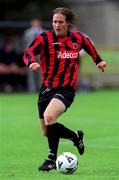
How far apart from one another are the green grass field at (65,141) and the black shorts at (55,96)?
824 millimetres

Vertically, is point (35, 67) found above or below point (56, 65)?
above

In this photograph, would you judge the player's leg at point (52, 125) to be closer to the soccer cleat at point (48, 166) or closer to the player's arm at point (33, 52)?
the soccer cleat at point (48, 166)

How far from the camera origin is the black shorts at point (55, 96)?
9.79 meters

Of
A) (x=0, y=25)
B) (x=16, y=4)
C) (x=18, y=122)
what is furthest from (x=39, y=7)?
(x=18, y=122)

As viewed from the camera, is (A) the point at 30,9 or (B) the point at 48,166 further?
(A) the point at 30,9

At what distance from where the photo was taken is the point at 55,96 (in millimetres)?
9797

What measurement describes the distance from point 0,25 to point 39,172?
716 inches

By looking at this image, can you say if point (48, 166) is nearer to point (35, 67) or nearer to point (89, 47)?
point (35, 67)

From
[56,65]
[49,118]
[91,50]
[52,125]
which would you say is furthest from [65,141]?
[49,118]

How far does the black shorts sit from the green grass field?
82 centimetres

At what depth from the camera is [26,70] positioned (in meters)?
26.6

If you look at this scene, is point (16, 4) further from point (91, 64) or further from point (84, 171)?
point (84, 171)

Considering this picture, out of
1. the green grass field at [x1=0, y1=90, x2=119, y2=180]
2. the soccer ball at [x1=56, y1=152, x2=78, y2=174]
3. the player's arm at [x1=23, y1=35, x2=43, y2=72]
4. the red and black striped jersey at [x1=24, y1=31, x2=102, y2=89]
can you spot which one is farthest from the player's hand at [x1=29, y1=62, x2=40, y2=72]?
the green grass field at [x1=0, y1=90, x2=119, y2=180]

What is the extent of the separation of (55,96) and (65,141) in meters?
3.79
